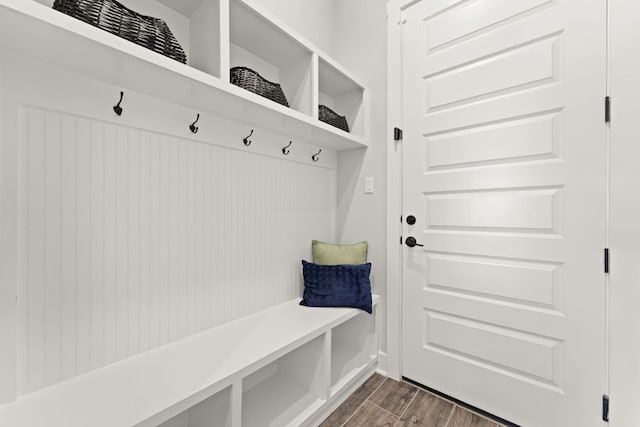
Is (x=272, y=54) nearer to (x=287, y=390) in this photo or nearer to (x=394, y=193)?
(x=394, y=193)

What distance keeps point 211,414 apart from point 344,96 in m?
2.04

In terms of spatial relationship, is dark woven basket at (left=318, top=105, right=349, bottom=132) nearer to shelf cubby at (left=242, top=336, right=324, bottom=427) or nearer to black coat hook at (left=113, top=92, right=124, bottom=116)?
black coat hook at (left=113, top=92, right=124, bottom=116)

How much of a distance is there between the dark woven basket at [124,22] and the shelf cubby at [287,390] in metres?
1.42

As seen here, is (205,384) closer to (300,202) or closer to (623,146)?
(300,202)

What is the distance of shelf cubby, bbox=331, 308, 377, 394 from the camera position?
71.1 inches

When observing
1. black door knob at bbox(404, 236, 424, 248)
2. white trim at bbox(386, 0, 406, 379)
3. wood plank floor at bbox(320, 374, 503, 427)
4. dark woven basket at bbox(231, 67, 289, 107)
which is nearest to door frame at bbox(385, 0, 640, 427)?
wood plank floor at bbox(320, 374, 503, 427)

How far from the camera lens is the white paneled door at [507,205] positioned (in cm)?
128

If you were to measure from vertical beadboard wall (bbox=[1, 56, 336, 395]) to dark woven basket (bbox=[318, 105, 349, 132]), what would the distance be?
1.33ft

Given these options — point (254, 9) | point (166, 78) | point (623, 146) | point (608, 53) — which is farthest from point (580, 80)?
point (166, 78)

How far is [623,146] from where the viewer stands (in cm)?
119

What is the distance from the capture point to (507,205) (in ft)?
4.84

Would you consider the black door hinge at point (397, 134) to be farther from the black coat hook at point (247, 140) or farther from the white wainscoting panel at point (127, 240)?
the black coat hook at point (247, 140)

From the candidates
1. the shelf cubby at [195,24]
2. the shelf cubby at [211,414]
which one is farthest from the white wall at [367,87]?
the shelf cubby at [211,414]

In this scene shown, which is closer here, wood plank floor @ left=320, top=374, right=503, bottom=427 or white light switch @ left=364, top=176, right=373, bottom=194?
wood plank floor @ left=320, top=374, right=503, bottom=427
